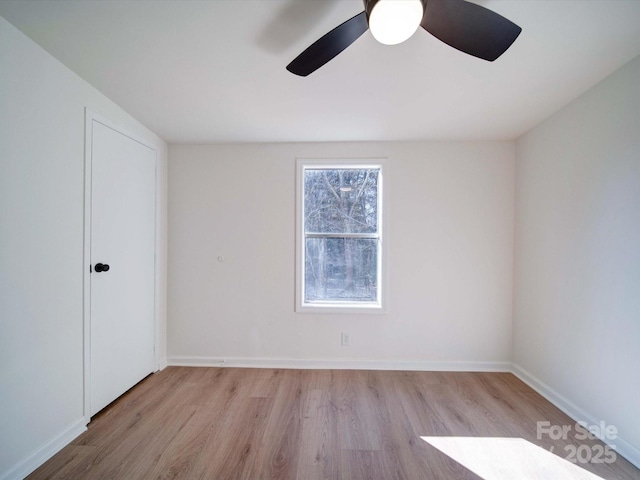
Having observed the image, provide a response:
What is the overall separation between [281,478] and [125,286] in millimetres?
1822

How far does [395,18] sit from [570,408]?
2.73m

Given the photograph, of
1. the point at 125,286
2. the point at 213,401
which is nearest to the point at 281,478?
the point at 213,401

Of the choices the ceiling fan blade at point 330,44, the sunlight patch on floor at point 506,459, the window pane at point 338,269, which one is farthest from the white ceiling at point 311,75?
the sunlight patch on floor at point 506,459

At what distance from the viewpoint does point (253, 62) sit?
1566 millimetres

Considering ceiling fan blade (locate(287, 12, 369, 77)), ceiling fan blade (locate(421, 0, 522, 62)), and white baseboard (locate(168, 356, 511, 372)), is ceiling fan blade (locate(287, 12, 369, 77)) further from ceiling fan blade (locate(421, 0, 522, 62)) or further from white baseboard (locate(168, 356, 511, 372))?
white baseboard (locate(168, 356, 511, 372))

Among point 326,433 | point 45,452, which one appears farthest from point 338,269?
point 45,452

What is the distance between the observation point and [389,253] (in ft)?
8.52

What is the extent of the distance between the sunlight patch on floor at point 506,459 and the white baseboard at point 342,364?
878mm

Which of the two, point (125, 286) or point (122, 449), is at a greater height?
point (125, 286)

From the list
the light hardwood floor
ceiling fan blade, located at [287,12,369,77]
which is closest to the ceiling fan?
ceiling fan blade, located at [287,12,369,77]

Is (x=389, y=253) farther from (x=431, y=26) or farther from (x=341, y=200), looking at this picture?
(x=431, y=26)

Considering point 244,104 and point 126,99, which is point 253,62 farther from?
point 126,99

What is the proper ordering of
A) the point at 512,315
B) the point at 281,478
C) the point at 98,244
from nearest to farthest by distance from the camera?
1. the point at 281,478
2. the point at 98,244
3. the point at 512,315

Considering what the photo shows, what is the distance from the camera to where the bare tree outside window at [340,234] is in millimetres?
2707
